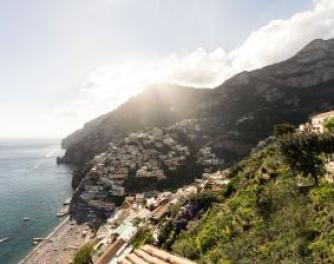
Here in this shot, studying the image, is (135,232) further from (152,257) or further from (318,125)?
(318,125)

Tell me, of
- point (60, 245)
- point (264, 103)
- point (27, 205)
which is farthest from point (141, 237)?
point (264, 103)

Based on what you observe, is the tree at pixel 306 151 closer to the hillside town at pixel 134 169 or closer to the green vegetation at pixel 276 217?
the green vegetation at pixel 276 217

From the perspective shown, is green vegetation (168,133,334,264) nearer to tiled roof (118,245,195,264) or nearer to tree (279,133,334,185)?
tree (279,133,334,185)

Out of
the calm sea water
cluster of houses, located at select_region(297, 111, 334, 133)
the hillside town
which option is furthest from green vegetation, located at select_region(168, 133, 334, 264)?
the hillside town

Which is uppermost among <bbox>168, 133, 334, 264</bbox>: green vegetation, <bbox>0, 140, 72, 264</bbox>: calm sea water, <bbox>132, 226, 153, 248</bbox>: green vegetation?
<bbox>168, 133, 334, 264</bbox>: green vegetation

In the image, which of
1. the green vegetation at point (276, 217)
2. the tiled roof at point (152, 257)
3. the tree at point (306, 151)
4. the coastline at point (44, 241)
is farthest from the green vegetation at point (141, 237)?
the coastline at point (44, 241)

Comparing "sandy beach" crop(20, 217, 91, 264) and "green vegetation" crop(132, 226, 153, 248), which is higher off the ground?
"green vegetation" crop(132, 226, 153, 248)

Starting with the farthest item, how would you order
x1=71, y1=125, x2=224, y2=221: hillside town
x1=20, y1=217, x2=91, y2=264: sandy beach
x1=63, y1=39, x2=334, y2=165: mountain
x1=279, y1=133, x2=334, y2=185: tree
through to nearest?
x1=63, y1=39, x2=334, y2=165: mountain < x1=71, y1=125, x2=224, y2=221: hillside town < x1=20, y1=217, x2=91, y2=264: sandy beach < x1=279, y1=133, x2=334, y2=185: tree
